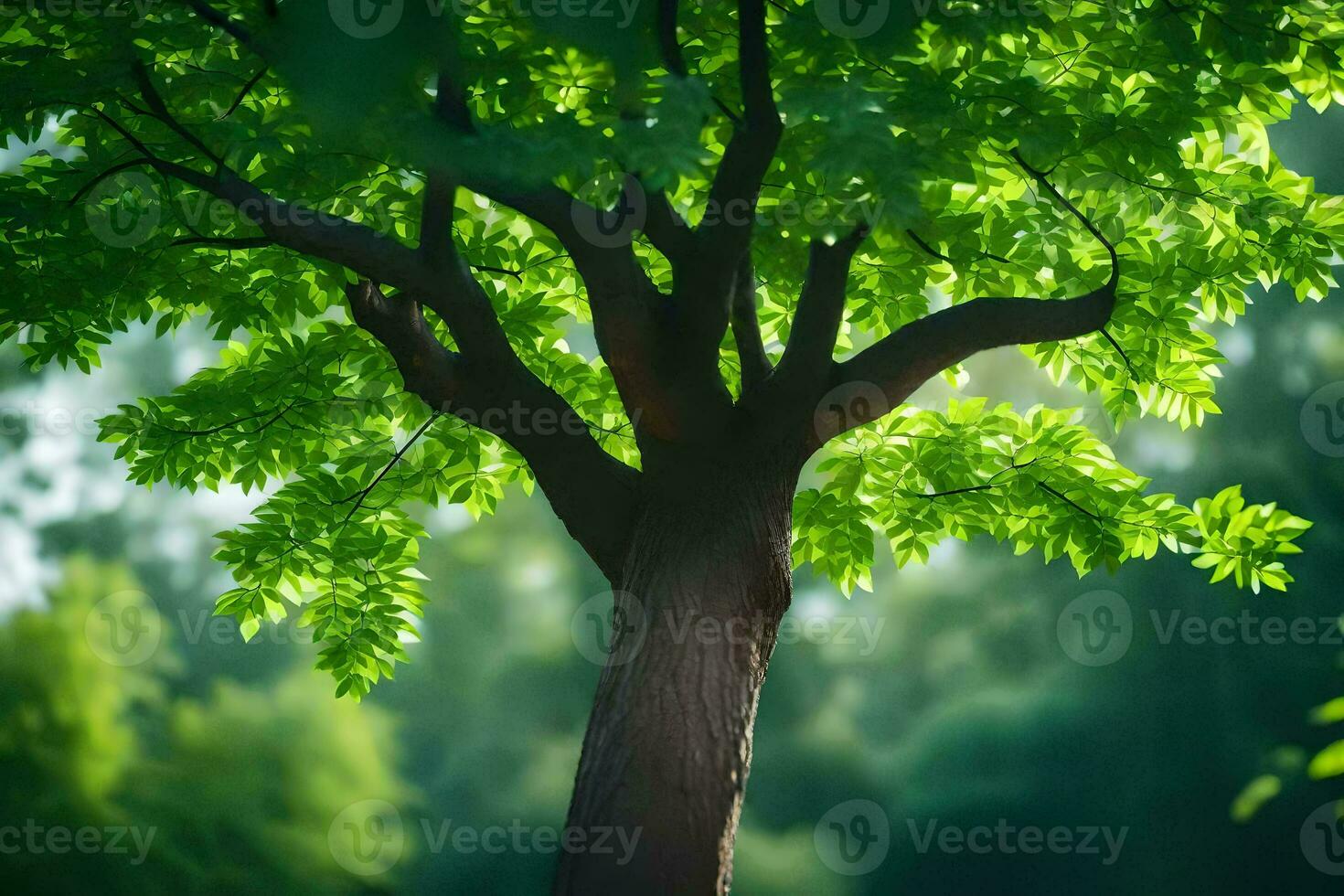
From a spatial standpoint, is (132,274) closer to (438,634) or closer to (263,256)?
(263,256)

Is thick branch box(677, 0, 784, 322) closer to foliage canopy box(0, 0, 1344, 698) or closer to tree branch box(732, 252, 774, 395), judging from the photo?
foliage canopy box(0, 0, 1344, 698)

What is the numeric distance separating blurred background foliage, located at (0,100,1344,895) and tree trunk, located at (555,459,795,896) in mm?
10031

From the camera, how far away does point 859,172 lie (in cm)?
298

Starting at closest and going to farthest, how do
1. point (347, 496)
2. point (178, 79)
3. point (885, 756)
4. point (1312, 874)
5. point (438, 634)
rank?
point (178, 79), point (347, 496), point (1312, 874), point (885, 756), point (438, 634)

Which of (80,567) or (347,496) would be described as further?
(80,567)

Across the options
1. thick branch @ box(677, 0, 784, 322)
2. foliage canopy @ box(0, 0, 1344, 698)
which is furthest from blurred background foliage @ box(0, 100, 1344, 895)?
thick branch @ box(677, 0, 784, 322)

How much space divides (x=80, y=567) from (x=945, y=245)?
1361 centimetres

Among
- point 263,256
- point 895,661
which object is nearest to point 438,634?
point 895,661

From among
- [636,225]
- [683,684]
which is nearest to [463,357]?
[636,225]

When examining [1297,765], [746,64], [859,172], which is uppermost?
[1297,765]

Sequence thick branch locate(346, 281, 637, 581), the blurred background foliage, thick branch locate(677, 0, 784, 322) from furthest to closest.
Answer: the blurred background foliage < thick branch locate(346, 281, 637, 581) < thick branch locate(677, 0, 784, 322)

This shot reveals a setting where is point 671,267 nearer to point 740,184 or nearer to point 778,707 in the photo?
point 740,184

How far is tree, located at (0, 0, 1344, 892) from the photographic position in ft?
10.4

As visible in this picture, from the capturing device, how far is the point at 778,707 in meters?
14.2
